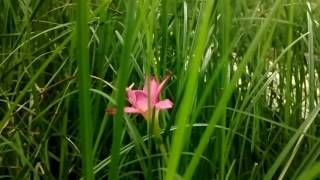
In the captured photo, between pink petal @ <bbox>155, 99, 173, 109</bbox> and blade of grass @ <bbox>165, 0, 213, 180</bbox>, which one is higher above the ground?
blade of grass @ <bbox>165, 0, 213, 180</bbox>

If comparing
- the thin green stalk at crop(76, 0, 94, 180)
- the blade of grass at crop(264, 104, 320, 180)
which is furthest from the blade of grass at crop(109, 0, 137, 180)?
the blade of grass at crop(264, 104, 320, 180)

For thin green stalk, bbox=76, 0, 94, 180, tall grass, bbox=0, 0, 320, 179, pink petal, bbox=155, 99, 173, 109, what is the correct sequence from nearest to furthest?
1. thin green stalk, bbox=76, 0, 94, 180
2. pink petal, bbox=155, 99, 173, 109
3. tall grass, bbox=0, 0, 320, 179

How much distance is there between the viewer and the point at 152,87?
0.45 m

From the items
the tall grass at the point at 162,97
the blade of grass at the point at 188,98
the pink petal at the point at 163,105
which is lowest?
the tall grass at the point at 162,97

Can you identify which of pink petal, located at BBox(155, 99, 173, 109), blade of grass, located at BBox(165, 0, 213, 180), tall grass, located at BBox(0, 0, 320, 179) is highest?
blade of grass, located at BBox(165, 0, 213, 180)

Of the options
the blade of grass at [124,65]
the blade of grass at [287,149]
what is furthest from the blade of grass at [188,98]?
the blade of grass at [287,149]

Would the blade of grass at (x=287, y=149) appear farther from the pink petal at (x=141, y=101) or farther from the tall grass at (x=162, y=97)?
the pink petal at (x=141, y=101)

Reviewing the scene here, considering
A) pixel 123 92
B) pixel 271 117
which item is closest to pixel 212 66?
pixel 271 117

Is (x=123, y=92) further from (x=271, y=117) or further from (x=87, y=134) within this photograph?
(x=271, y=117)

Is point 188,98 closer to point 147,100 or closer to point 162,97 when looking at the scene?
point 147,100

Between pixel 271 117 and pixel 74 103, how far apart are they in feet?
1.06

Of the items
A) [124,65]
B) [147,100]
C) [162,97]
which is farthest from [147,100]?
[162,97]

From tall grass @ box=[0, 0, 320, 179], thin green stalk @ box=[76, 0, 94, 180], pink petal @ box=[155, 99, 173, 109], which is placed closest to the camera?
thin green stalk @ box=[76, 0, 94, 180]

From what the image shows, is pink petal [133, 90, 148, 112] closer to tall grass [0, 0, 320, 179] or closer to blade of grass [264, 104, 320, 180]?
tall grass [0, 0, 320, 179]
